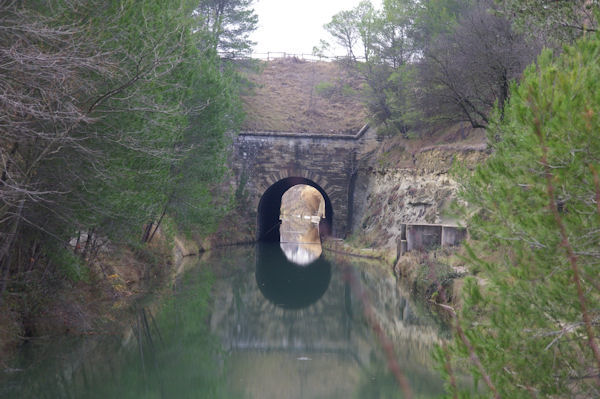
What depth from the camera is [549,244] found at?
4.56 m

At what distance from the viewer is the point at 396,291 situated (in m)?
15.6

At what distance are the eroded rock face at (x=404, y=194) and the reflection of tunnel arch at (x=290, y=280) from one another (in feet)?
Answer: 8.66

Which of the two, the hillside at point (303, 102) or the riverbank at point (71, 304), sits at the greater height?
the hillside at point (303, 102)

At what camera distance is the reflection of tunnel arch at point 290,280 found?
16.2m

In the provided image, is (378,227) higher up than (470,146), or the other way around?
(470,146)

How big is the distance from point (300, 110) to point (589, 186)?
30077 millimetres

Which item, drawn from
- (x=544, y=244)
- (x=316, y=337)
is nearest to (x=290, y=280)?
(x=316, y=337)

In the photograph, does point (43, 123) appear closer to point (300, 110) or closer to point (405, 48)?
point (405, 48)

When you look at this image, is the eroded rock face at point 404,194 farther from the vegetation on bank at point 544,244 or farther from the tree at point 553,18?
the vegetation on bank at point 544,244

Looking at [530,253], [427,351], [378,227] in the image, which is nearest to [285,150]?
[378,227]

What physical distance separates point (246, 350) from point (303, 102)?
84.6ft

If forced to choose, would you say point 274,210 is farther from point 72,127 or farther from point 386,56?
point 72,127

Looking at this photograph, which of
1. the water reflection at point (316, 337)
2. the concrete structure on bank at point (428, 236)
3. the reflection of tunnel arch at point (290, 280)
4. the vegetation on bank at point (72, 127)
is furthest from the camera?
the concrete structure on bank at point (428, 236)

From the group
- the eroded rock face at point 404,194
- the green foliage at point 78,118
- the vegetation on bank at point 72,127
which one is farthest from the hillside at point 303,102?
the green foliage at point 78,118
